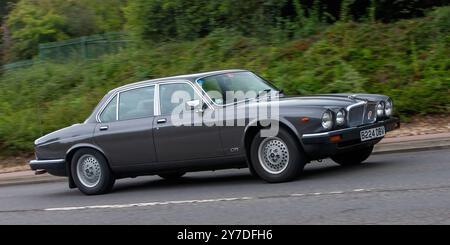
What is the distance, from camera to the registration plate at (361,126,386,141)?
357 inches

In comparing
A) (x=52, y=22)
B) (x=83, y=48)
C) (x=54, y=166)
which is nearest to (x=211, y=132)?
(x=54, y=166)

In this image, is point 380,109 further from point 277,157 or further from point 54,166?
point 54,166

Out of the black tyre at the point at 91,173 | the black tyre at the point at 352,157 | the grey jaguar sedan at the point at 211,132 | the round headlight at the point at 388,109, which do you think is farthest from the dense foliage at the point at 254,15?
the black tyre at the point at 91,173

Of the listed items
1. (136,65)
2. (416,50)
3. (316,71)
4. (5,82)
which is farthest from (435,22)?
(5,82)

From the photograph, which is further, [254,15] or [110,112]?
[254,15]

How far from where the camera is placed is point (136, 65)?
1886 cm

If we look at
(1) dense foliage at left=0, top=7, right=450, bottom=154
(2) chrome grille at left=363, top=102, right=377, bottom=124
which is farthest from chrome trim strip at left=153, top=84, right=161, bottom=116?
(1) dense foliage at left=0, top=7, right=450, bottom=154

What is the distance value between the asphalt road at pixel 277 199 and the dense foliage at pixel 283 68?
3520 millimetres

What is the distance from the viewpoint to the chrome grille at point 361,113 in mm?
8984

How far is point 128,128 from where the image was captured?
10.1m

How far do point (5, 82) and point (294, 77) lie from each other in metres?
9.57

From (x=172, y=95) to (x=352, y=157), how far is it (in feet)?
8.88

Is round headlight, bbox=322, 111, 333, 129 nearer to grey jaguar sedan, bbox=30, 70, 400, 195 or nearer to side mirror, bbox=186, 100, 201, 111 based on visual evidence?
grey jaguar sedan, bbox=30, 70, 400, 195

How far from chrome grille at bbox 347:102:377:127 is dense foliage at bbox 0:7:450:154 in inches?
169
